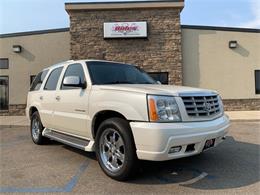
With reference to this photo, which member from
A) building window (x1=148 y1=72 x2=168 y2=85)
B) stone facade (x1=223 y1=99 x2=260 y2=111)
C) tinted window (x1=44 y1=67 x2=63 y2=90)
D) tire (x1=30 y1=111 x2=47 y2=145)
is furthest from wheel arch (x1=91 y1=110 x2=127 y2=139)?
stone facade (x1=223 y1=99 x2=260 y2=111)

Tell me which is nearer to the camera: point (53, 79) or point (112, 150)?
point (112, 150)

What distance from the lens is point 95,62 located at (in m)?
5.76

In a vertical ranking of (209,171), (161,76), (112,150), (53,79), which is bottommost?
(209,171)

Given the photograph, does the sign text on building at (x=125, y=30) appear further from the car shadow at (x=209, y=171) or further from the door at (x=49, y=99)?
the car shadow at (x=209, y=171)

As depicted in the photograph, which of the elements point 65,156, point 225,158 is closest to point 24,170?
point 65,156

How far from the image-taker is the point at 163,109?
4.11 meters

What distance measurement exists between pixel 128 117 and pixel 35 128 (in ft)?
13.8

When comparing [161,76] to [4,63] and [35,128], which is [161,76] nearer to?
[4,63]

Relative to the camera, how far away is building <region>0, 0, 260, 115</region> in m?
16.1

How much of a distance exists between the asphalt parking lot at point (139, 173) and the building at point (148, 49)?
10.2 m

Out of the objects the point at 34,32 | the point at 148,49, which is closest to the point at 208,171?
the point at 148,49

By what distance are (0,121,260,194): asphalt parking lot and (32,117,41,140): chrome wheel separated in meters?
0.76

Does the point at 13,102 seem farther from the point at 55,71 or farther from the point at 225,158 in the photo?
the point at 225,158

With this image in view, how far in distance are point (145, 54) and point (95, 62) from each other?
35.2 feet
